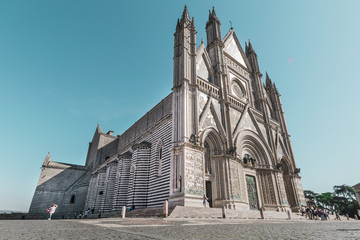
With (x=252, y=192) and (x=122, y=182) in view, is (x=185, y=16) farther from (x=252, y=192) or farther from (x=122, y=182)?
(x=252, y=192)

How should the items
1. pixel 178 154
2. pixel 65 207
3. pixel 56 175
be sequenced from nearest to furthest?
pixel 178 154
pixel 65 207
pixel 56 175

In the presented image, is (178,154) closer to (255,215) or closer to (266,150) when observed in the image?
(255,215)

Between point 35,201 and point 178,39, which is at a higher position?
point 178,39

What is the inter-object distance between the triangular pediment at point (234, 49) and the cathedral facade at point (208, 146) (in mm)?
157

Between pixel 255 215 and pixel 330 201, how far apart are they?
49.1 meters

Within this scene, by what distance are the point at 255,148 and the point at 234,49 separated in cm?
1432

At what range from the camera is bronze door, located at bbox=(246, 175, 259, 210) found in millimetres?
17722

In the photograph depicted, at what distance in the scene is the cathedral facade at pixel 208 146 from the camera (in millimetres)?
14430

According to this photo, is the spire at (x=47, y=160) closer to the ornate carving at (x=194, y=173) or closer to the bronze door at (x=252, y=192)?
the ornate carving at (x=194, y=173)

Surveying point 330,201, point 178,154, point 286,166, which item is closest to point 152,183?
point 178,154

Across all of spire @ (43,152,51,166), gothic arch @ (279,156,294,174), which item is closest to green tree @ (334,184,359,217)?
gothic arch @ (279,156,294,174)

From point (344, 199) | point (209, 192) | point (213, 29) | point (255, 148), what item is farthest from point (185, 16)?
point (344, 199)

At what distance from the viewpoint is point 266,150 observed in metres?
21.1

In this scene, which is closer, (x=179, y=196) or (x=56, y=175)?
(x=179, y=196)
